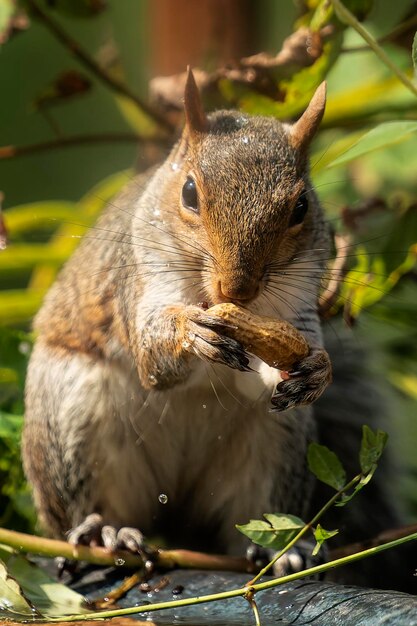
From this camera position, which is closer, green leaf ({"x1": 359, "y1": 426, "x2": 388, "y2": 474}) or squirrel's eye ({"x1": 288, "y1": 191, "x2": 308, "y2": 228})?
green leaf ({"x1": 359, "y1": 426, "x2": 388, "y2": 474})

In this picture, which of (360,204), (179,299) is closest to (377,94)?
(360,204)

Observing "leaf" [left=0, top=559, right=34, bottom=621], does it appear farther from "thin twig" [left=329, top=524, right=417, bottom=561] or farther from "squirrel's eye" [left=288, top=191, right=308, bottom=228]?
"squirrel's eye" [left=288, top=191, right=308, bottom=228]

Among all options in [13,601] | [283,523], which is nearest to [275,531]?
[283,523]

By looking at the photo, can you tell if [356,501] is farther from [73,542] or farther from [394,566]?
[73,542]

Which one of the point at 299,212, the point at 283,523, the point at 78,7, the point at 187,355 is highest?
the point at 78,7

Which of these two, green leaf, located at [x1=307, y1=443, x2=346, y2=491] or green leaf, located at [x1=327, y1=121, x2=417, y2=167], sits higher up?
green leaf, located at [x1=327, y1=121, x2=417, y2=167]

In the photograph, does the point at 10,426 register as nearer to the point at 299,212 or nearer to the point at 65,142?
the point at 65,142

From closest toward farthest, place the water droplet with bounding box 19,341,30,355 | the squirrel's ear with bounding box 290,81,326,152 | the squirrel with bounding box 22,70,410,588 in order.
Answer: the squirrel with bounding box 22,70,410,588, the squirrel's ear with bounding box 290,81,326,152, the water droplet with bounding box 19,341,30,355

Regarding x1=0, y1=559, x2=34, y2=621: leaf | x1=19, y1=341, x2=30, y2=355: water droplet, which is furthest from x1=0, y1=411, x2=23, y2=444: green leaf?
x1=0, y1=559, x2=34, y2=621: leaf
